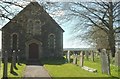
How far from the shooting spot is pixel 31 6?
15633 millimetres

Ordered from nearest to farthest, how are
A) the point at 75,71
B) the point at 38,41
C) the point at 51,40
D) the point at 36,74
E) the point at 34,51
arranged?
the point at 36,74 < the point at 75,71 < the point at 38,41 < the point at 34,51 < the point at 51,40

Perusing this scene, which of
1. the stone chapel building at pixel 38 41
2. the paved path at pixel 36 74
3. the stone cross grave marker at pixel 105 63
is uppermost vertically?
the stone chapel building at pixel 38 41

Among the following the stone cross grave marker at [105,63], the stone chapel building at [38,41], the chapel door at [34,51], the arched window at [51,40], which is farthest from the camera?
the arched window at [51,40]

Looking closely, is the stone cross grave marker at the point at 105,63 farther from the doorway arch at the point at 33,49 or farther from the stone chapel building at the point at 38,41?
the doorway arch at the point at 33,49

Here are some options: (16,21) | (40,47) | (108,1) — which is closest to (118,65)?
(16,21)

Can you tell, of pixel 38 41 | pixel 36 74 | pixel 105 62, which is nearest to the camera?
pixel 105 62

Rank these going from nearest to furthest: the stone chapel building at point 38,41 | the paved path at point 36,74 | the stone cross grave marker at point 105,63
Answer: the paved path at point 36,74
the stone cross grave marker at point 105,63
the stone chapel building at point 38,41

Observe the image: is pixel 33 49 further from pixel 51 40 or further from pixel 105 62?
pixel 105 62

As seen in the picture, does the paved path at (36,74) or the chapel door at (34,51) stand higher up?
the chapel door at (34,51)

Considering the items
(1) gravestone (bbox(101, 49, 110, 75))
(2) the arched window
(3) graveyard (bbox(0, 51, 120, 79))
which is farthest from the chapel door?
(1) gravestone (bbox(101, 49, 110, 75))

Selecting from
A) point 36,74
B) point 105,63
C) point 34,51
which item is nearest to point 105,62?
point 105,63

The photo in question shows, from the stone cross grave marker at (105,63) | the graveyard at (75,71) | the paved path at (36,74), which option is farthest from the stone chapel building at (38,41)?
the stone cross grave marker at (105,63)

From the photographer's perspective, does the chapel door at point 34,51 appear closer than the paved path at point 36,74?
No

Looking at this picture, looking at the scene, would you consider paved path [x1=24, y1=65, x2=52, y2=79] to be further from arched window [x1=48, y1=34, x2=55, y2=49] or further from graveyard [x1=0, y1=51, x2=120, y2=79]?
arched window [x1=48, y1=34, x2=55, y2=49]
